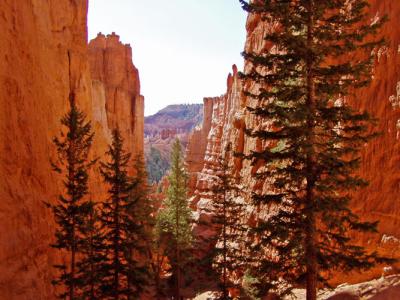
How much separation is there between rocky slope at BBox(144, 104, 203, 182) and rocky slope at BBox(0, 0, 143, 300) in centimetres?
9075

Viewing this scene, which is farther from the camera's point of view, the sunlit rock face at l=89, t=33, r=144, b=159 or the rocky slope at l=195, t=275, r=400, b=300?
the sunlit rock face at l=89, t=33, r=144, b=159

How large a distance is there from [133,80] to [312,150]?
47544 mm

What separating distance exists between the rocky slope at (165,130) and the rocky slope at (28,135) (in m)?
90.8

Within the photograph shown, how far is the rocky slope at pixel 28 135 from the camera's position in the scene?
1404 centimetres

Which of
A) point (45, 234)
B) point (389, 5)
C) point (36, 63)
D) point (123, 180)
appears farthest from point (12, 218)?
point (389, 5)

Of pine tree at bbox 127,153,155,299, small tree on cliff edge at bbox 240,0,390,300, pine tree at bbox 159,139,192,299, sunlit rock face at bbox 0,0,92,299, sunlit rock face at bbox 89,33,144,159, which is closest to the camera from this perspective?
small tree on cliff edge at bbox 240,0,390,300

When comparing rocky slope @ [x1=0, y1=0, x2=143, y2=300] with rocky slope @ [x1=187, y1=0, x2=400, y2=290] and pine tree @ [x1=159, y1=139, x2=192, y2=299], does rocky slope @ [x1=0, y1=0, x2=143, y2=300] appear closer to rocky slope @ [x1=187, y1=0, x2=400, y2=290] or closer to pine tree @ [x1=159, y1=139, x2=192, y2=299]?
pine tree @ [x1=159, y1=139, x2=192, y2=299]

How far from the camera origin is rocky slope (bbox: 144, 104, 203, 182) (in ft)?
393

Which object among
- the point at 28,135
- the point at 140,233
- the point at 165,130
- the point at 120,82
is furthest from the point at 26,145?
the point at 165,130

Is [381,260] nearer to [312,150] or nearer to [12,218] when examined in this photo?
[312,150]

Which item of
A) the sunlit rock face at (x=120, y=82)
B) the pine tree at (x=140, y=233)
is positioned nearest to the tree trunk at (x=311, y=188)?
the pine tree at (x=140, y=233)

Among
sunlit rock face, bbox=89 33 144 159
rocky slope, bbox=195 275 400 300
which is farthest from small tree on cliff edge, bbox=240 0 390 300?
sunlit rock face, bbox=89 33 144 159

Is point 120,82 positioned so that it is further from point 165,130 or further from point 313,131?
point 165,130

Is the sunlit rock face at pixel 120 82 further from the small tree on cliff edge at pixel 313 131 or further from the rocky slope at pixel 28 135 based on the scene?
the small tree on cliff edge at pixel 313 131
